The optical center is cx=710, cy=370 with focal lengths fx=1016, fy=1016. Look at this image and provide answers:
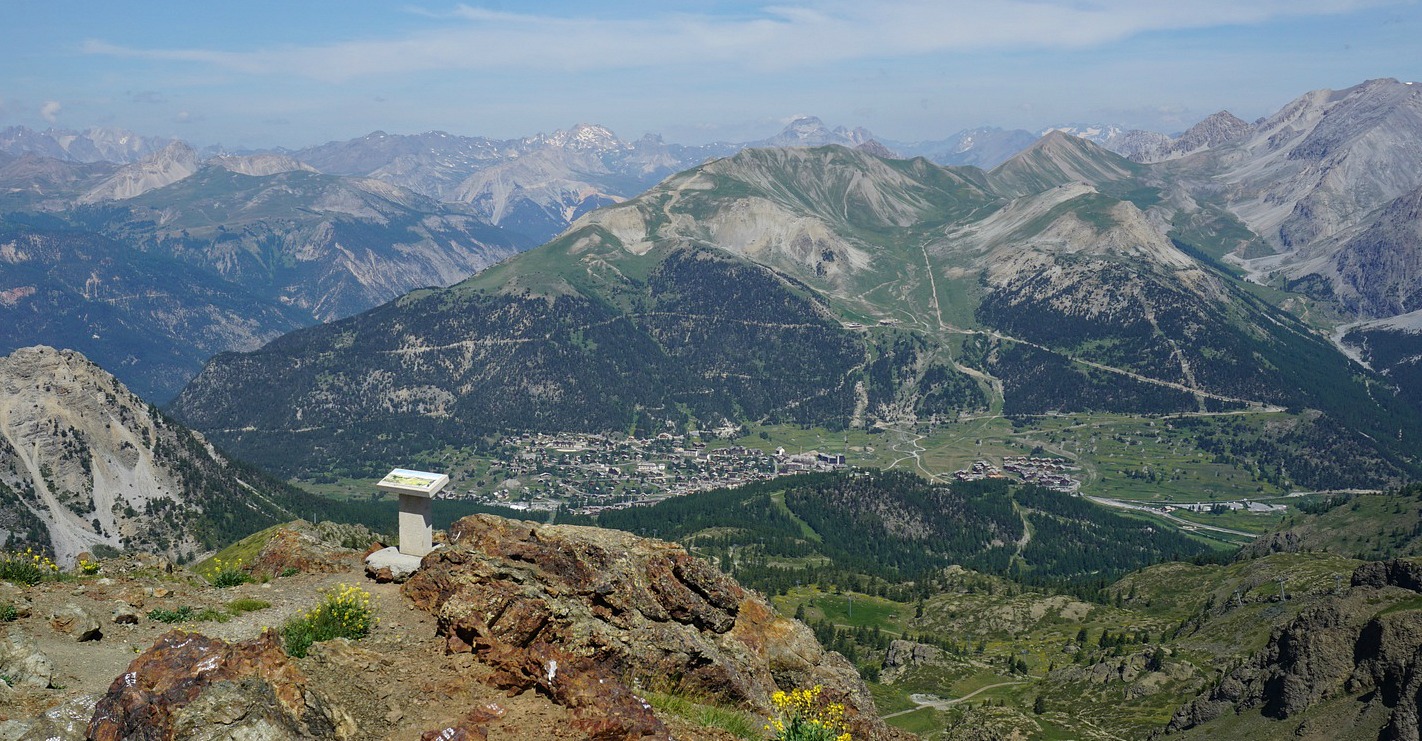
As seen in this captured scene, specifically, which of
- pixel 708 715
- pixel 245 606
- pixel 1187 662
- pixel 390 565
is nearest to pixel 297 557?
pixel 390 565

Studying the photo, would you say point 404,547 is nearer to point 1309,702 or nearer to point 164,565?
point 164,565

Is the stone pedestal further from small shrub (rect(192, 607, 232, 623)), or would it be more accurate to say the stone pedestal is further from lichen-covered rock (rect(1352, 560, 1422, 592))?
lichen-covered rock (rect(1352, 560, 1422, 592))

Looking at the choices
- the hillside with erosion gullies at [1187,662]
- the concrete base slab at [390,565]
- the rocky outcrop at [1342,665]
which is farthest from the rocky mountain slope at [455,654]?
the hillside with erosion gullies at [1187,662]

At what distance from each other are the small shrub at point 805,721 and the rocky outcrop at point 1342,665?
214 ft

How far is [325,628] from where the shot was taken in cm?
3497

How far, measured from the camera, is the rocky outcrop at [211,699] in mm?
24938

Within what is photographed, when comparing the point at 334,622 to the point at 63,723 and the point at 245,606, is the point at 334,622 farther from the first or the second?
the point at 63,723

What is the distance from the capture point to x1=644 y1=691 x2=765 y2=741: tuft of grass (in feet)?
109

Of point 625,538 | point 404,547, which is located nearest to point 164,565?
point 404,547

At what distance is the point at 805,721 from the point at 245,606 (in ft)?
77.7

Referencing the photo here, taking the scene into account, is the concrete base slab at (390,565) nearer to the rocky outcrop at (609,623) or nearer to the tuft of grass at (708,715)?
the rocky outcrop at (609,623)

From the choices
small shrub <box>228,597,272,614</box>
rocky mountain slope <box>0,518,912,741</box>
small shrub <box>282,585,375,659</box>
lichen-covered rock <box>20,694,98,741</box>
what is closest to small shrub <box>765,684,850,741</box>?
rocky mountain slope <box>0,518,912,741</box>

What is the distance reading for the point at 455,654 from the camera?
33.8 metres

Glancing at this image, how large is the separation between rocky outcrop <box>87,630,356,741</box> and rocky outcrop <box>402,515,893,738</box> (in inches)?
255
